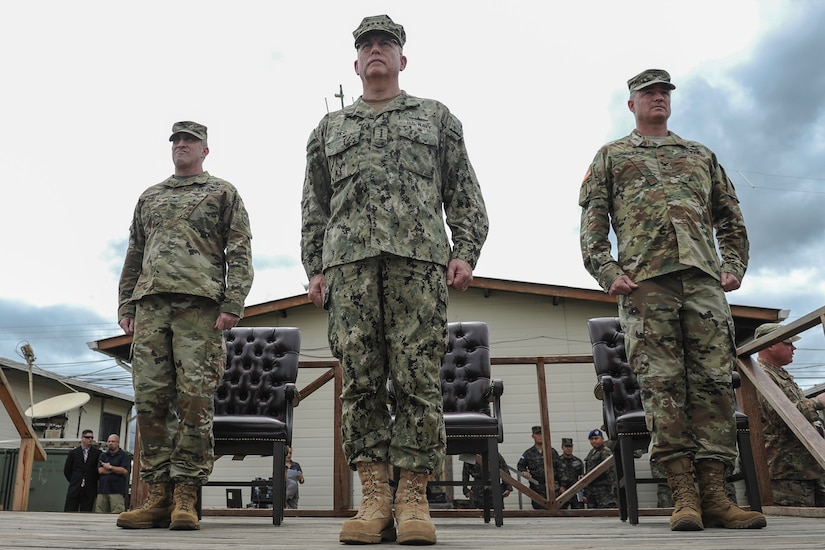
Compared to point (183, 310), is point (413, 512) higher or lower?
lower

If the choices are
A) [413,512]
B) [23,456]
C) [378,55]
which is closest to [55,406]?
[23,456]

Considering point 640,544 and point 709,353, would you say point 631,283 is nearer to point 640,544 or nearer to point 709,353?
point 709,353

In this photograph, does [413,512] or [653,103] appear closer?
[413,512]

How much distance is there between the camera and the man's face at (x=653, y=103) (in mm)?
3230

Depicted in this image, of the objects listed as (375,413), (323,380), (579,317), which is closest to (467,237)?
(375,413)

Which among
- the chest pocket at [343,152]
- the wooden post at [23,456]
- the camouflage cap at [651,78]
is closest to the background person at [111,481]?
the wooden post at [23,456]

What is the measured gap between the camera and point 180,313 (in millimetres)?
3238

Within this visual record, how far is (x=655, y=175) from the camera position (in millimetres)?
3125

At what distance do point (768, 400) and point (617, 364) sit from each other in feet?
3.38

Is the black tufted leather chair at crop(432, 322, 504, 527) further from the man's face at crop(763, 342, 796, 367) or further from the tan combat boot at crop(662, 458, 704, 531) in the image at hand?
the man's face at crop(763, 342, 796, 367)

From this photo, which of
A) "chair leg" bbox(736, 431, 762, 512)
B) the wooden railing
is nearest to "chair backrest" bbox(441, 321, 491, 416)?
"chair leg" bbox(736, 431, 762, 512)

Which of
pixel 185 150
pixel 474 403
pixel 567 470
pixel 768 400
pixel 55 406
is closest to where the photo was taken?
pixel 185 150

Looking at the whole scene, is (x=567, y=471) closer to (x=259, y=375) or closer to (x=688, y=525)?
(x=259, y=375)

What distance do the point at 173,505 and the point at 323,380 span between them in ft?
8.90
